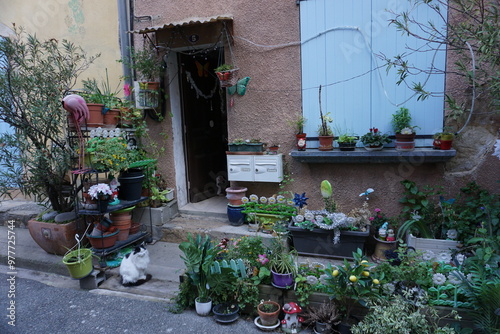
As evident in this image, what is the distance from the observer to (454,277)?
2.98m

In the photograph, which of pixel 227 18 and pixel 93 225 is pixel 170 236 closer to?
pixel 93 225

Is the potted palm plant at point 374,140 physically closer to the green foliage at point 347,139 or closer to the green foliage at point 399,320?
the green foliage at point 347,139

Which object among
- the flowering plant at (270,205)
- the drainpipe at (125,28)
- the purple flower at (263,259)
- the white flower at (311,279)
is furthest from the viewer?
the drainpipe at (125,28)

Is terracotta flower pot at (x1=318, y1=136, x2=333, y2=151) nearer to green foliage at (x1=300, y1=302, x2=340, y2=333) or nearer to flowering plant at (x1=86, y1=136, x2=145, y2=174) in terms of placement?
green foliage at (x1=300, y1=302, x2=340, y2=333)

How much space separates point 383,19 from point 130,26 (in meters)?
3.76

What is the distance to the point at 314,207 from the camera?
4.87m

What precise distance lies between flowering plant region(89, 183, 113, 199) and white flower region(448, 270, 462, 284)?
11.8 ft

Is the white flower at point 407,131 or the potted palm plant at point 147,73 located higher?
the potted palm plant at point 147,73

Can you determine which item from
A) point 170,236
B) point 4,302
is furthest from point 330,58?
point 4,302

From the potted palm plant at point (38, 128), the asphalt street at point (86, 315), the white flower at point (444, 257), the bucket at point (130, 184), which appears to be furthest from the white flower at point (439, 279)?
the potted palm plant at point (38, 128)

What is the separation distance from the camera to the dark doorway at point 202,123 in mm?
6004

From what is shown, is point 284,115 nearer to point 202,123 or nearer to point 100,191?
point 202,123

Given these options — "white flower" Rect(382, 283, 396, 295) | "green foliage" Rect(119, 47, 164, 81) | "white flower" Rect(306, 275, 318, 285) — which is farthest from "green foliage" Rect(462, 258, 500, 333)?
→ "green foliage" Rect(119, 47, 164, 81)

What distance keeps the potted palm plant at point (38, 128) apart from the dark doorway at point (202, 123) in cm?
185
